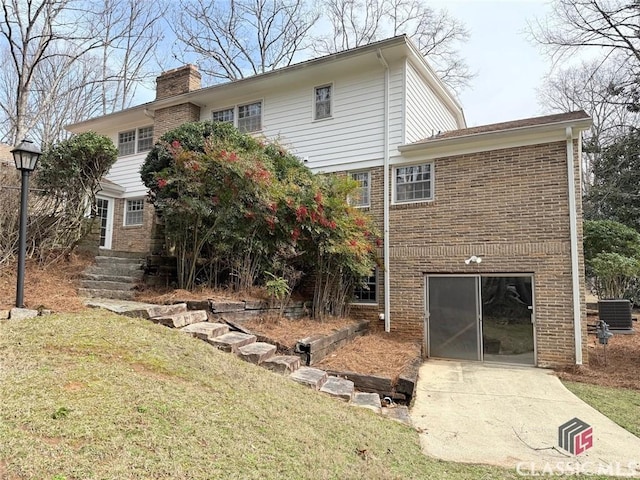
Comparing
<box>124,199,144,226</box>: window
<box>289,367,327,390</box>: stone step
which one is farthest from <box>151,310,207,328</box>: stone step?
<box>124,199,144,226</box>: window

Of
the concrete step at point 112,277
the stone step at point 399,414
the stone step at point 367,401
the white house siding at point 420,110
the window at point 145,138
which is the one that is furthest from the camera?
the window at point 145,138

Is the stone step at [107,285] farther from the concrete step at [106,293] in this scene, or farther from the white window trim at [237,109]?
the white window trim at [237,109]

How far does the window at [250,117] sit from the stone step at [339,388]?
28.7ft

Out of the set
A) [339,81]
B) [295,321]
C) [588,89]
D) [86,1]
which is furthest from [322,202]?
[588,89]

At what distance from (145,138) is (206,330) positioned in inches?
434

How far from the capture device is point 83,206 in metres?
8.59

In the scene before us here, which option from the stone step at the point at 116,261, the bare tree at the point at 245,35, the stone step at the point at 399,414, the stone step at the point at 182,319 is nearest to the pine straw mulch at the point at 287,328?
the stone step at the point at 182,319

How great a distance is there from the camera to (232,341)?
532cm

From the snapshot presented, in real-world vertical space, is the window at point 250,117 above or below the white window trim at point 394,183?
above

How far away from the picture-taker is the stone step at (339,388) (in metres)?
4.75

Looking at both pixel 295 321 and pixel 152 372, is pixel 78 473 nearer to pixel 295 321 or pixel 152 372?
pixel 152 372

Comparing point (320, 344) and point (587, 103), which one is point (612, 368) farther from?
point (587, 103)

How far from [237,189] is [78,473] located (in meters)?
5.40

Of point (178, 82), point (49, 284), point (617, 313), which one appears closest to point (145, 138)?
point (178, 82)
